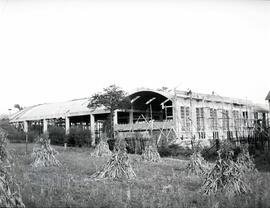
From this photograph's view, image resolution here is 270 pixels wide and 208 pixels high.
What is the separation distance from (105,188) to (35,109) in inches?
1090

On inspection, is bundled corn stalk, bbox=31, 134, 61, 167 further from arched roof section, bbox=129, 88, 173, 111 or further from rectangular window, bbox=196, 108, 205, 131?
rectangular window, bbox=196, 108, 205, 131

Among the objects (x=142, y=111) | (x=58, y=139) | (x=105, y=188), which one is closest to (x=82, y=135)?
(x=58, y=139)

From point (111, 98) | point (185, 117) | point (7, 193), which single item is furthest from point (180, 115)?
point (7, 193)

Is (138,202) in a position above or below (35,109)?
below

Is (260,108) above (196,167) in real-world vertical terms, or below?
above

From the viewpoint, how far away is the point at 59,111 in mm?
27000

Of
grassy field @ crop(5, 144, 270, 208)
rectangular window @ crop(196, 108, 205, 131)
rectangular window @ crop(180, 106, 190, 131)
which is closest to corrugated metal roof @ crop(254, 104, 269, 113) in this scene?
rectangular window @ crop(196, 108, 205, 131)

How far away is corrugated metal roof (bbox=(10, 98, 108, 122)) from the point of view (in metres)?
24.6

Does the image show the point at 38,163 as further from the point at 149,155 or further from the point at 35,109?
Result: the point at 35,109

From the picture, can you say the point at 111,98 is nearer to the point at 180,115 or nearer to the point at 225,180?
the point at 180,115

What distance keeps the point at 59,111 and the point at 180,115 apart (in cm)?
1222

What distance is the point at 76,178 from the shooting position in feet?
23.6

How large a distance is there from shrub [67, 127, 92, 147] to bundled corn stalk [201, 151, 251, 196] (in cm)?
1506

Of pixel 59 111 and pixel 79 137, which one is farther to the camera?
pixel 59 111
